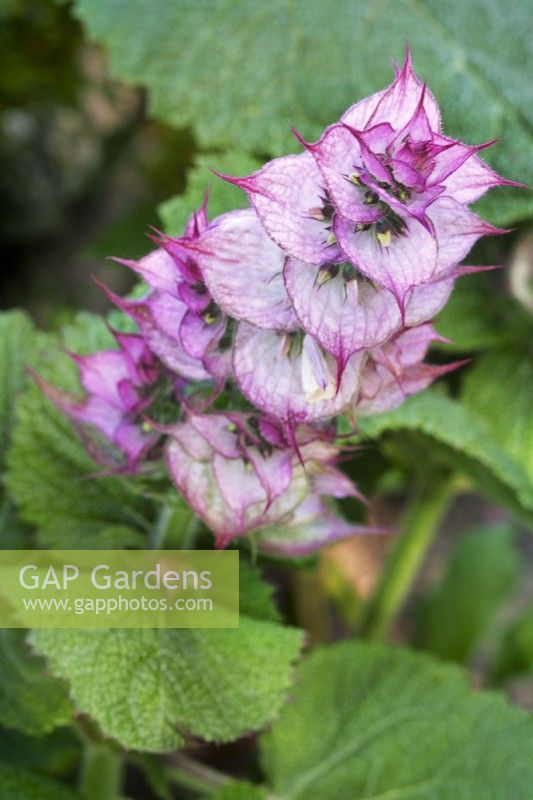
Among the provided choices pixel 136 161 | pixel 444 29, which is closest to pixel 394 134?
pixel 444 29

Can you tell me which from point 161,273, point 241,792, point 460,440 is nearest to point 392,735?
point 241,792

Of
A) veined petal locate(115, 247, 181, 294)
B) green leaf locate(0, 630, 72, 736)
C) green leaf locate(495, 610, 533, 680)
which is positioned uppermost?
veined petal locate(115, 247, 181, 294)

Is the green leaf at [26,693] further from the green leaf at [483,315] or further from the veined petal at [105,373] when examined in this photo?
the green leaf at [483,315]

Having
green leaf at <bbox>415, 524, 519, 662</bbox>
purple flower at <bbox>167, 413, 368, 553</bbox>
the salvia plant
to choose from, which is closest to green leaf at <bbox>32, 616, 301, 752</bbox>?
the salvia plant

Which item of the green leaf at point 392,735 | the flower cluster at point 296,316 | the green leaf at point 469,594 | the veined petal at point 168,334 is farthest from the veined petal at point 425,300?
the green leaf at point 469,594

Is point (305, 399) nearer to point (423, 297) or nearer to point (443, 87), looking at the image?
point (423, 297)

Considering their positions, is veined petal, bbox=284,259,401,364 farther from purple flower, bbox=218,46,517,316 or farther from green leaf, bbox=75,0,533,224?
green leaf, bbox=75,0,533,224
